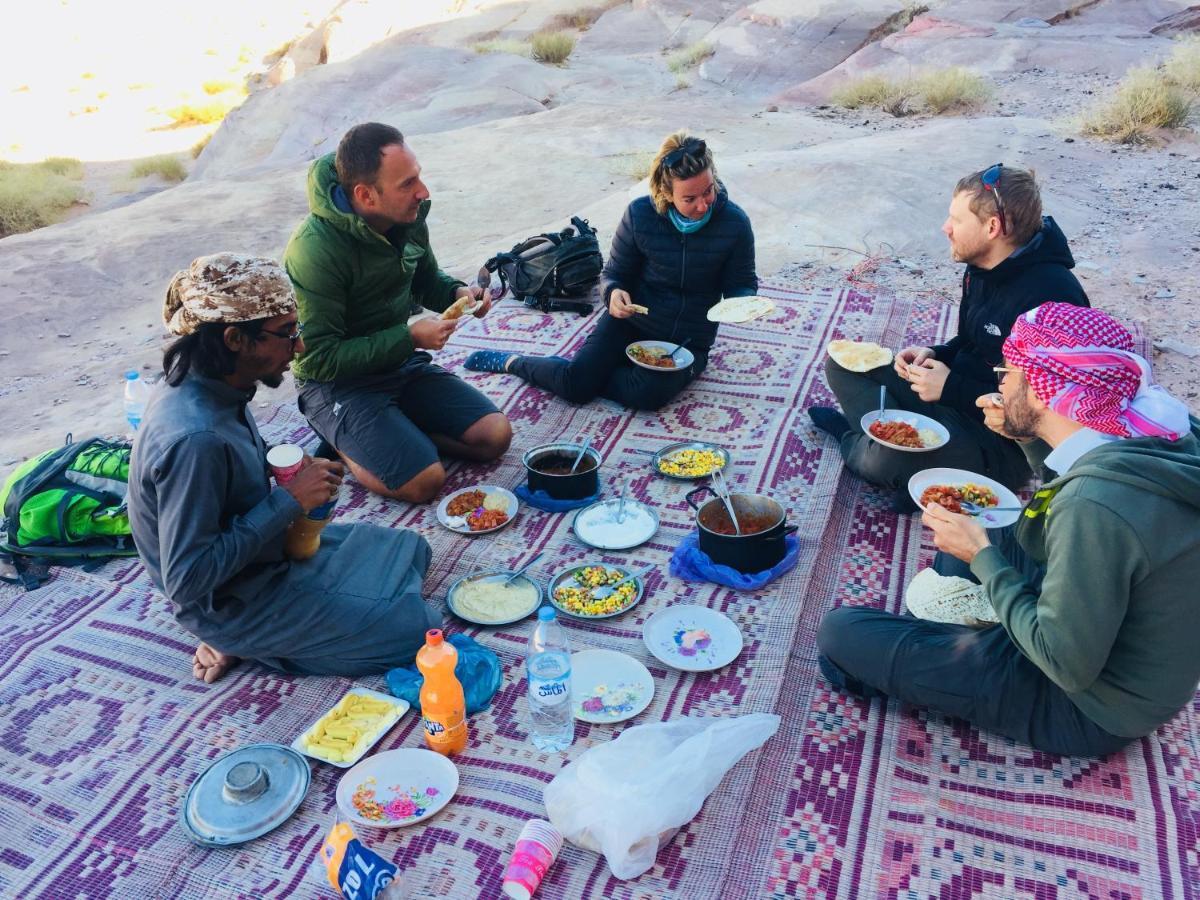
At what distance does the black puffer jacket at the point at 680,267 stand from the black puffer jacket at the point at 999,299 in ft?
5.03

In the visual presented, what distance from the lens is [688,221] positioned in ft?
18.1

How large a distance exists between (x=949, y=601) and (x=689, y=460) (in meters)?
1.83

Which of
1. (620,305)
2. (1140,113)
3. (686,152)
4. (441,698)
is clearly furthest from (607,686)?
(1140,113)

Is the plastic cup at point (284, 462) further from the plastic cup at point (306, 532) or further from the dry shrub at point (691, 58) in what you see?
the dry shrub at point (691, 58)

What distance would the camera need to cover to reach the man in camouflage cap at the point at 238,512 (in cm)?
308

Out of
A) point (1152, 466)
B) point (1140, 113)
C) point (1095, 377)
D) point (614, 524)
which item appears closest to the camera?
point (1152, 466)

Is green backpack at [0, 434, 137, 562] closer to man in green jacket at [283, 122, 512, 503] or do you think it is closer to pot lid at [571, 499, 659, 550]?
man in green jacket at [283, 122, 512, 503]

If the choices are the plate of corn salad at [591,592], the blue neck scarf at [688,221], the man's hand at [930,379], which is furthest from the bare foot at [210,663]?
the blue neck scarf at [688,221]

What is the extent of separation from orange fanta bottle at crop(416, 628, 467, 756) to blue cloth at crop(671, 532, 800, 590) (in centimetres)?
134

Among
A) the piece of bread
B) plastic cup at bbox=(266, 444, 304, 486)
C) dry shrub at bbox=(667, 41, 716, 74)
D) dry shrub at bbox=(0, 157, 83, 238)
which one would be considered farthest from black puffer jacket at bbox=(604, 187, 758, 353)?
dry shrub at bbox=(667, 41, 716, 74)

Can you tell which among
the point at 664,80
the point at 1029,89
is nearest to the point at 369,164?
the point at 1029,89

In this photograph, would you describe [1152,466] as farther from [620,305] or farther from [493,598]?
[620,305]

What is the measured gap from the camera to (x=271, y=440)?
215 inches

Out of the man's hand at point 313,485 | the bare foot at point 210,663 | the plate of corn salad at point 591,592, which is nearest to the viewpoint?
the man's hand at point 313,485
